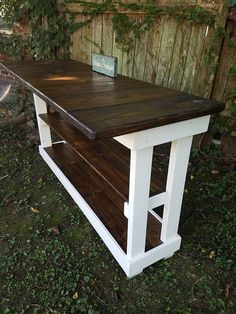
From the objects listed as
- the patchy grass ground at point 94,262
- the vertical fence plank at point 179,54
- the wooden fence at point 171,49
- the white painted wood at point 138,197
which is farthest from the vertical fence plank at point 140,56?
the white painted wood at point 138,197

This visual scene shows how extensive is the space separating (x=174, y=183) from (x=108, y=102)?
56 centimetres

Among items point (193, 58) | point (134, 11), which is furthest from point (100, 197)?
point (134, 11)

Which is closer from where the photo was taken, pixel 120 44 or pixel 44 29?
pixel 120 44

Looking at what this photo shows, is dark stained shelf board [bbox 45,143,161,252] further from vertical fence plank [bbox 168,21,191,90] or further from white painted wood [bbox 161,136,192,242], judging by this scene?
vertical fence plank [bbox 168,21,191,90]

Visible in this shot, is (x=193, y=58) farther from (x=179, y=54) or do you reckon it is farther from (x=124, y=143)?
(x=124, y=143)

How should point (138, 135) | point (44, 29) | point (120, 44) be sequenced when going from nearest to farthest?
1. point (138, 135)
2. point (120, 44)
3. point (44, 29)

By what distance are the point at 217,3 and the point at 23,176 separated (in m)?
2.22

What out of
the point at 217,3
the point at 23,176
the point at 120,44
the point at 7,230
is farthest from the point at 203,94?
the point at 7,230

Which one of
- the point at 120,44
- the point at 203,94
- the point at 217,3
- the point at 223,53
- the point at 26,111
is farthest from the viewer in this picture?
the point at 26,111

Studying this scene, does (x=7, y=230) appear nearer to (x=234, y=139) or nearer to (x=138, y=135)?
(x=138, y=135)

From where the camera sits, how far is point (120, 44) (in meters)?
2.77

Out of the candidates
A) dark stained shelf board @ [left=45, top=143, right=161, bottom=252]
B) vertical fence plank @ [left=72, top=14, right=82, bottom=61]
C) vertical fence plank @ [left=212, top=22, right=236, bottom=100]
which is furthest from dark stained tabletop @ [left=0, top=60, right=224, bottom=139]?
vertical fence plank @ [left=72, top=14, right=82, bottom=61]

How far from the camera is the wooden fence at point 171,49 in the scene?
2256mm

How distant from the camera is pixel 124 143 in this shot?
1.20 m
